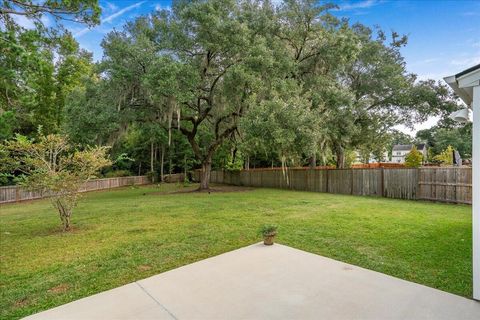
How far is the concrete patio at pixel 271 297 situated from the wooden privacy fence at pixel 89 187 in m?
5.92

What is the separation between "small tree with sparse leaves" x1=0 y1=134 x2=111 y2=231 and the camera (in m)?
A: 5.07

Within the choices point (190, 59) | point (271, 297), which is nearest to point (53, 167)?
point (271, 297)

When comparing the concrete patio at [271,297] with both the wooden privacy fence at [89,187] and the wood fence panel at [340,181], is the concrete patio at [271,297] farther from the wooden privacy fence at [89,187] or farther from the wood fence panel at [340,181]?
the wood fence panel at [340,181]

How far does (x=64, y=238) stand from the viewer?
16.5ft

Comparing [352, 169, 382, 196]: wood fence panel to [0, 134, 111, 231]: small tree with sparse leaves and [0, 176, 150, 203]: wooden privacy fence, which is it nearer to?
[0, 134, 111, 231]: small tree with sparse leaves

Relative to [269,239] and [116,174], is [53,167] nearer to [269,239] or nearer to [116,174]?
[269,239]

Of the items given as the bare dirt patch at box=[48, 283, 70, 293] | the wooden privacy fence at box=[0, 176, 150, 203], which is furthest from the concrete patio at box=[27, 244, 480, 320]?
the wooden privacy fence at box=[0, 176, 150, 203]

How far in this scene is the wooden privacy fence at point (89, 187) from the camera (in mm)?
11852

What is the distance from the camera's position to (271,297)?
2566 mm

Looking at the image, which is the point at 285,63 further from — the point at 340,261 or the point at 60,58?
the point at 60,58

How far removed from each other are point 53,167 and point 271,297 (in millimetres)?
5121

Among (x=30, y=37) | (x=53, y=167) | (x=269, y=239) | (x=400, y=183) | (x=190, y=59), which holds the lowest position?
(x=269, y=239)

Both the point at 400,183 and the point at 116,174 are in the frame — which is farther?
the point at 116,174

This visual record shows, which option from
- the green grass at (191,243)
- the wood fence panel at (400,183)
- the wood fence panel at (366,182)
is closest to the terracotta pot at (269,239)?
the green grass at (191,243)
